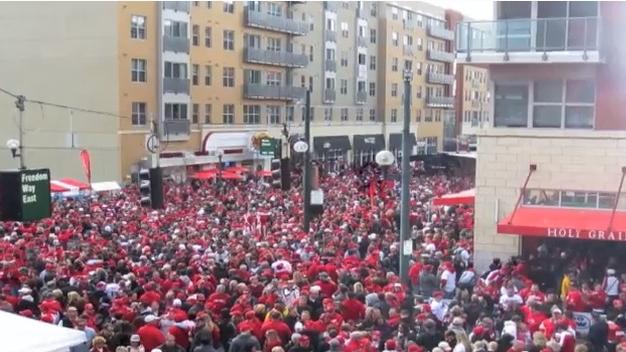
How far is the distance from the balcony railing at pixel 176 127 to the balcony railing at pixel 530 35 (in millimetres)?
31392

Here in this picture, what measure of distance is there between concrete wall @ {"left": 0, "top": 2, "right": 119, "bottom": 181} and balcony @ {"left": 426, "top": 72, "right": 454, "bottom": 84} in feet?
144

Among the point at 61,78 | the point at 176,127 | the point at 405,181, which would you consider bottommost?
the point at 405,181

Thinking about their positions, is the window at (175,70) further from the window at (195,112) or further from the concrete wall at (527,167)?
the concrete wall at (527,167)

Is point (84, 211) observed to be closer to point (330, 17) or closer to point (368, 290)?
point (368, 290)

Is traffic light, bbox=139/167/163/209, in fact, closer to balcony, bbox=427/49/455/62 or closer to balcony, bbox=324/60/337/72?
balcony, bbox=324/60/337/72

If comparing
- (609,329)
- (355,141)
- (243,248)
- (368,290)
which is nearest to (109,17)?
(355,141)

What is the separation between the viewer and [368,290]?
1534cm

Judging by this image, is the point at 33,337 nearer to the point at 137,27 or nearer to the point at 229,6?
the point at 137,27

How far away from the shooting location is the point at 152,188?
2003cm

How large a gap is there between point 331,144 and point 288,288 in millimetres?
52980

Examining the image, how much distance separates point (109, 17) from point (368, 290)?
37.4 metres

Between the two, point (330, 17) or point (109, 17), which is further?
point (330, 17)

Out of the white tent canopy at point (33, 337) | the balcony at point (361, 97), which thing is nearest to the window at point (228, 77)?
the balcony at point (361, 97)

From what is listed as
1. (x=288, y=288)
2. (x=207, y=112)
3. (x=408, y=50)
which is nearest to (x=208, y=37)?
(x=207, y=112)
